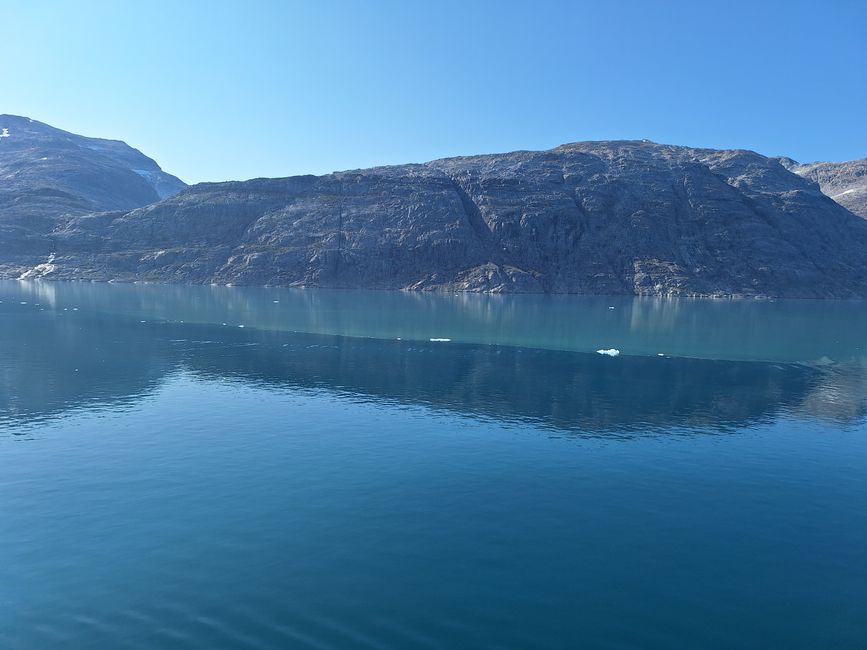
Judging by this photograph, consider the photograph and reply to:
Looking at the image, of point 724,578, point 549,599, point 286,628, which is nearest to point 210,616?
point 286,628

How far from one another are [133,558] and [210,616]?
7.53m

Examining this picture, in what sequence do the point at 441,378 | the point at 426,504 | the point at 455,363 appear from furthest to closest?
1. the point at 455,363
2. the point at 441,378
3. the point at 426,504

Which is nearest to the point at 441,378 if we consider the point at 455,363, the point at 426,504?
the point at 455,363

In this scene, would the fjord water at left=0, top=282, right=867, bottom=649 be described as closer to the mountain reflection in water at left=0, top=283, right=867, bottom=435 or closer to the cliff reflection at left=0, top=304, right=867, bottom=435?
the cliff reflection at left=0, top=304, right=867, bottom=435

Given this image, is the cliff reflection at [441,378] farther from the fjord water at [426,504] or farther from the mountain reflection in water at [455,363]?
the fjord water at [426,504]

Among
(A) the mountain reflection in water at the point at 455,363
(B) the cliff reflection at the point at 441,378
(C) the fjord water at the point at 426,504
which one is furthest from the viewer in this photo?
(A) the mountain reflection in water at the point at 455,363

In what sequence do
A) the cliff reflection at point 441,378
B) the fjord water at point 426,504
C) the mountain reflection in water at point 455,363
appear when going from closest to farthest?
the fjord water at point 426,504
the cliff reflection at point 441,378
the mountain reflection in water at point 455,363

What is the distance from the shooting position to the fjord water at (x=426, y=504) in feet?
82.0

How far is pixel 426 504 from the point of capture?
3697cm

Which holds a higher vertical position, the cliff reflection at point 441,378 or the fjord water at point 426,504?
the cliff reflection at point 441,378

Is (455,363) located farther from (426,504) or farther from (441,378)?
(426,504)

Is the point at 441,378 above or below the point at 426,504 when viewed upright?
above

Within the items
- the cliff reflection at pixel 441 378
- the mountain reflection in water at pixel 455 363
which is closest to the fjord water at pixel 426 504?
the cliff reflection at pixel 441 378

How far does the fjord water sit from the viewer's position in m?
25.0
